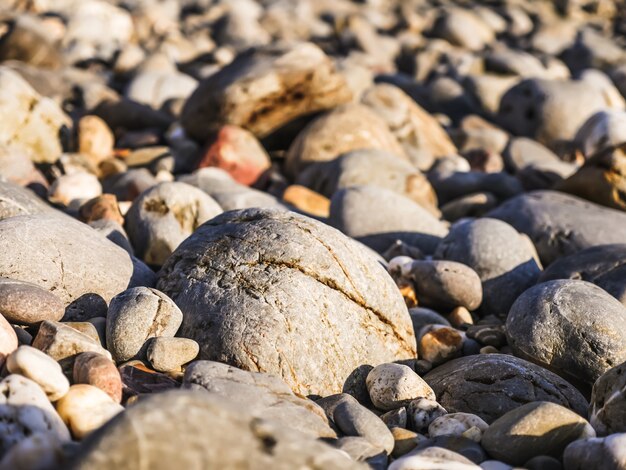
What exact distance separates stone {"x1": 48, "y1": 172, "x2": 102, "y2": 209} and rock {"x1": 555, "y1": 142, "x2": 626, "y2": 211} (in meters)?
4.78

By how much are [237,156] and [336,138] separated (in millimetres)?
1160

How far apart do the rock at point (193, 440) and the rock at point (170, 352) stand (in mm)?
1298

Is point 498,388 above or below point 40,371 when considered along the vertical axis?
below

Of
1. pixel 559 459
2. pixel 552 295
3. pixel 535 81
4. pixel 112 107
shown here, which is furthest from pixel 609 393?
pixel 535 81

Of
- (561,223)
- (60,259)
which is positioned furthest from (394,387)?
(561,223)

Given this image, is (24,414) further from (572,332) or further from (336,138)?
(336,138)

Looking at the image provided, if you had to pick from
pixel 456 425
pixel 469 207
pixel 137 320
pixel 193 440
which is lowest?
pixel 469 207

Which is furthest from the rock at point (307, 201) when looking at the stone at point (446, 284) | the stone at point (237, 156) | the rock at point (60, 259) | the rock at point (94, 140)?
the rock at point (60, 259)

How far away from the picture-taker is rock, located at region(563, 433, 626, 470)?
9.64 feet

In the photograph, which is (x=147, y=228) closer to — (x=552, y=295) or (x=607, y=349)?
(x=552, y=295)

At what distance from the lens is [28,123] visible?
771 centimetres

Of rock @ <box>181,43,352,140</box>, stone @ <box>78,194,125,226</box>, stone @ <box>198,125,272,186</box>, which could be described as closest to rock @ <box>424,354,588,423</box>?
stone @ <box>78,194,125,226</box>

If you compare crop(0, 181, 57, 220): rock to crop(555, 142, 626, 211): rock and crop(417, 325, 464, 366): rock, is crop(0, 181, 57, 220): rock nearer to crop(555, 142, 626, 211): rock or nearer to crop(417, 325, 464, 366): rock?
crop(417, 325, 464, 366): rock

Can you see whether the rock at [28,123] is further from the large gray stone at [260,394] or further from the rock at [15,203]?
the large gray stone at [260,394]
